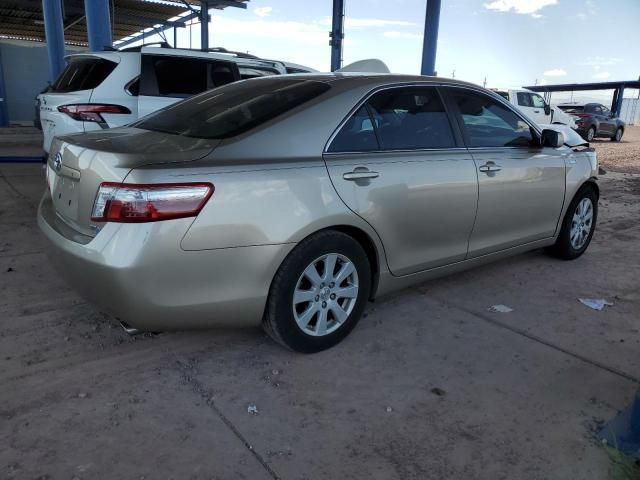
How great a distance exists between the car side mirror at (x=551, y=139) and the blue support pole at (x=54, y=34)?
11778 mm

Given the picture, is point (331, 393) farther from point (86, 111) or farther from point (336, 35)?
point (336, 35)

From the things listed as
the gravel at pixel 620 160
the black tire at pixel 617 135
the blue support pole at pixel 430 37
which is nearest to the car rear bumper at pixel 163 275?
the gravel at pixel 620 160

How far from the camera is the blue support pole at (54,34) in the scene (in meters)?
12.4

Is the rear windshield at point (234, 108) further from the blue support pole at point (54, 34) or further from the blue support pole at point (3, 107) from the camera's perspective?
the blue support pole at point (3, 107)

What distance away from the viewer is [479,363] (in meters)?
3.10

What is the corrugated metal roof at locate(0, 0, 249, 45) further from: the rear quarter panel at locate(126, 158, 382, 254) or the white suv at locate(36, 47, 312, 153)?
the rear quarter panel at locate(126, 158, 382, 254)

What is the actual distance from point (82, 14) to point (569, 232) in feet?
68.7

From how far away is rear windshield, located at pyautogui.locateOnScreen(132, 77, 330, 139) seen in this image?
2982 mm

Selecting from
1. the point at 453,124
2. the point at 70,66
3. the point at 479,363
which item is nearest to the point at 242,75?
the point at 70,66

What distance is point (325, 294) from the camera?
305 cm

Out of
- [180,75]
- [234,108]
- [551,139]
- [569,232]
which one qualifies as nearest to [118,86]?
[180,75]

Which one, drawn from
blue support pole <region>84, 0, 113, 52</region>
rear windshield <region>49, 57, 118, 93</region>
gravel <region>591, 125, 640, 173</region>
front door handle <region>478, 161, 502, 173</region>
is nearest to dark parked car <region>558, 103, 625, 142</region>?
gravel <region>591, 125, 640, 173</region>

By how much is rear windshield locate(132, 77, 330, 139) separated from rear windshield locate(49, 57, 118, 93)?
125 inches

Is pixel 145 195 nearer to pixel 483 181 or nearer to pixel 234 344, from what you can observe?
pixel 234 344
